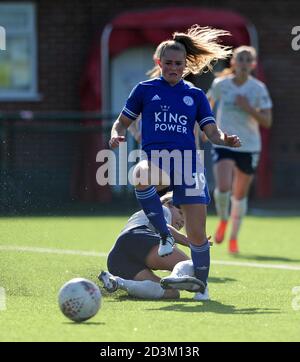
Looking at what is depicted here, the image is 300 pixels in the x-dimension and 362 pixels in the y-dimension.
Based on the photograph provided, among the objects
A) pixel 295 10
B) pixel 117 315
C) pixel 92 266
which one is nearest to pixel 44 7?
pixel 295 10

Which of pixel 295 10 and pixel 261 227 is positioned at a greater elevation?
pixel 295 10

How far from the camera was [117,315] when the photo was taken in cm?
789

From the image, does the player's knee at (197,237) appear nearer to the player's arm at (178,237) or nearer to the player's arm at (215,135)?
the player's arm at (178,237)

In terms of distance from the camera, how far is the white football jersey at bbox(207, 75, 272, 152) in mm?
13711

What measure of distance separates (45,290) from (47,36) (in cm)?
1393

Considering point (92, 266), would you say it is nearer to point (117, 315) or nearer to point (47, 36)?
point (117, 315)

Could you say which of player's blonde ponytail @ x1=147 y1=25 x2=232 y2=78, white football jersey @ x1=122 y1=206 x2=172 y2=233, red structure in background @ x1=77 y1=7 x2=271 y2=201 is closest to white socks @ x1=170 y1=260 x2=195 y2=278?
white football jersey @ x1=122 y1=206 x2=172 y2=233

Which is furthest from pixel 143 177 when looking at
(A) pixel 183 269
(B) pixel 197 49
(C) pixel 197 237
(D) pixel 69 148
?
(D) pixel 69 148

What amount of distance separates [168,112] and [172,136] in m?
0.18

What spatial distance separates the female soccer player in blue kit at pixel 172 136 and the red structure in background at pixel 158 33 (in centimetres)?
1294

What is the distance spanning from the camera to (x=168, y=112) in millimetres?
8680

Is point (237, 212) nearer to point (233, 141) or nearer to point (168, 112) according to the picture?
point (168, 112)

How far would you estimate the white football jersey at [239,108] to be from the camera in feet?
45.0

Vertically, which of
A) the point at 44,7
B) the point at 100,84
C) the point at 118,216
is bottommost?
the point at 118,216
